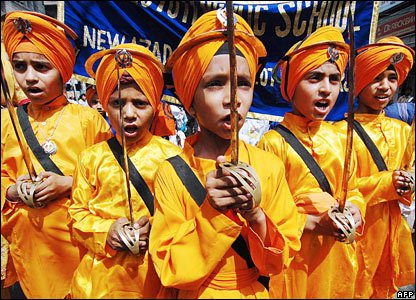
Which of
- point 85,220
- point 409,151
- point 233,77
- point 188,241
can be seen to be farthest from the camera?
point 409,151

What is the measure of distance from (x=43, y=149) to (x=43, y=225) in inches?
22.7

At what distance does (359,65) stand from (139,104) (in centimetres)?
210

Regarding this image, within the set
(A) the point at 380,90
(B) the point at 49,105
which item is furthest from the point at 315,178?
(B) the point at 49,105

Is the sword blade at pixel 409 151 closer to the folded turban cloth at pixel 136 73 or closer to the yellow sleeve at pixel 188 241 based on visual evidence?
the yellow sleeve at pixel 188 241

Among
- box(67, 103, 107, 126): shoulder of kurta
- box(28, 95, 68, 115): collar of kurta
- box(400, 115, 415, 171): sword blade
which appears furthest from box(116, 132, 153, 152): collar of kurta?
box(400, 115, 415, 171): sword blade

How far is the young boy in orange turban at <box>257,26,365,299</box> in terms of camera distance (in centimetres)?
191

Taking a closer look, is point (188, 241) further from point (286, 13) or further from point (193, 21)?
point (286, 13)

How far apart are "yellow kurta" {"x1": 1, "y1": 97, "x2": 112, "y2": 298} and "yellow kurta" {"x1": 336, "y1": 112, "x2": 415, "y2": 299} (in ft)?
7.84

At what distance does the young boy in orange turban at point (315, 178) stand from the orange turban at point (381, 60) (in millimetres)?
590

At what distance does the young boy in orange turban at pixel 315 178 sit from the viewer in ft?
6.28

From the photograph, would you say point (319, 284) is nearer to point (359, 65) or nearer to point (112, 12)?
point (359, 65)

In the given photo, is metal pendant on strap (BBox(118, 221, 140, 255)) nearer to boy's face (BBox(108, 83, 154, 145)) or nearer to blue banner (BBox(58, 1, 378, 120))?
boy's face (BBox(108, 83, 154, 145))

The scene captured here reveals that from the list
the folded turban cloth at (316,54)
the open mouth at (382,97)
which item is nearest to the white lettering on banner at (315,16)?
the open mouth at (382,97)

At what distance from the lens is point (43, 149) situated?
2090 millimetres
